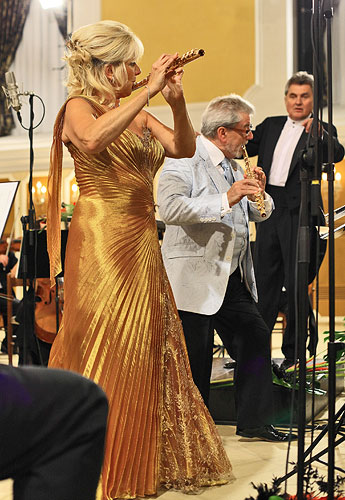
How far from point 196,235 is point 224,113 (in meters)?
0.62

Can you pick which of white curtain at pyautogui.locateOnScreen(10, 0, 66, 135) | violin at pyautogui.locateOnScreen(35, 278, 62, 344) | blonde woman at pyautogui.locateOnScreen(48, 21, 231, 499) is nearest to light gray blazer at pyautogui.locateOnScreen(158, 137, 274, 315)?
blonde woman at pyautogui.locateOnScreen(48, 21, 231, 499)

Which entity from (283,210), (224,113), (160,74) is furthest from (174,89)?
(283,210)

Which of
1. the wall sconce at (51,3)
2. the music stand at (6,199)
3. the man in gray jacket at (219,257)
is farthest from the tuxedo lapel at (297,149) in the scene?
the wall sconce at (51,3)

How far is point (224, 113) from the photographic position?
3535 millimetres

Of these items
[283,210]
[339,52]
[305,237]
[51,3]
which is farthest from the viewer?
[51,3]

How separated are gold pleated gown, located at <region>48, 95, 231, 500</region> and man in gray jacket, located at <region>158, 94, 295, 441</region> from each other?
1.29 feet

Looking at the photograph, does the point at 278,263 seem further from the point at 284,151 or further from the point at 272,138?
the point at 272,138

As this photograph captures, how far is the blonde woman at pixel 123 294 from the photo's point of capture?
2711mm

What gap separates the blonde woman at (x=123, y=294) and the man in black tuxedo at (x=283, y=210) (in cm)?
183

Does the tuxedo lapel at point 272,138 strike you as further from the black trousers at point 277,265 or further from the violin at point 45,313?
the violin at point 45,313

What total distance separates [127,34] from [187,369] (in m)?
1.34

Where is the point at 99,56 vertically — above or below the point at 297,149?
above

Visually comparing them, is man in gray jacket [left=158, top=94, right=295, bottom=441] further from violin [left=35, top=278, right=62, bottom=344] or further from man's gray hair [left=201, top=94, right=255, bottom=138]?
violin [left=35, top=278, right=62, bottom=344]

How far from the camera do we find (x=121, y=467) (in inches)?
105
